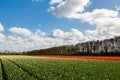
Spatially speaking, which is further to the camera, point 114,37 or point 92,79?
point 114,37

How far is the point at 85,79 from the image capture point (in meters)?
21.6

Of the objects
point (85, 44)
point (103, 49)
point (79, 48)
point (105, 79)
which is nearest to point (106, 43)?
point (103, 49)

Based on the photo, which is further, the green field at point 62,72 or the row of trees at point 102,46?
the row of trees at point 102,46

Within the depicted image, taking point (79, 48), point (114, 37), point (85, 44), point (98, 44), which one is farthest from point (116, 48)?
point (79, 48)

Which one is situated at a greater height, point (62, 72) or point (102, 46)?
point (102, 46)

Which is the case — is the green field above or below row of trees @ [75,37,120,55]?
below

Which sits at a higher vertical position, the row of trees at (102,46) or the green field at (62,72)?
the row of trees at (102,46)

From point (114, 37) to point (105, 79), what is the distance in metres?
134

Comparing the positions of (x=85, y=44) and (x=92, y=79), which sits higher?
(x=85, y=44)

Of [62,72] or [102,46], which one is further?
[102,46]

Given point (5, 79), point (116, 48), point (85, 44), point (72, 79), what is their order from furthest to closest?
point (85, 44) < point (116, 48) < point (5, 79) < point (72, 79)

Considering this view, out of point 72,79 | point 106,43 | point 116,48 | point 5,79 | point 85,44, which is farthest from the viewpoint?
point 85,44

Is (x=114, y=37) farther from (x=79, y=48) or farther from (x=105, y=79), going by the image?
(x=105, y=79)

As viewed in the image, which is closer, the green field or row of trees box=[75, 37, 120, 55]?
the green field
